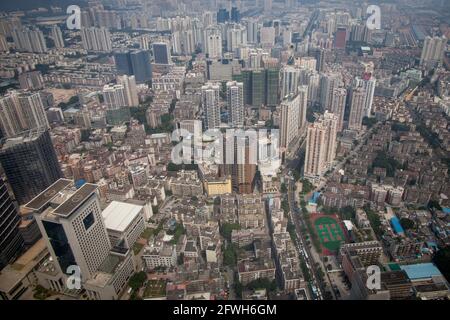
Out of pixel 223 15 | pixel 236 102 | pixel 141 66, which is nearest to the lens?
pixel 236 102

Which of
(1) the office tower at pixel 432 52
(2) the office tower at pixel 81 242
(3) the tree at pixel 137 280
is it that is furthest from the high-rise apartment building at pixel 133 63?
(1) the office tower at pixel 432 52

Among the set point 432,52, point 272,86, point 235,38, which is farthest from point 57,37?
point 432,52

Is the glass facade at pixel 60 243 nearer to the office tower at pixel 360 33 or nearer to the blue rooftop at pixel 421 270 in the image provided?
the blue rooftop at pixel 421 270

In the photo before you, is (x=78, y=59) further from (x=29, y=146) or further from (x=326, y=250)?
(x=326, y=250)

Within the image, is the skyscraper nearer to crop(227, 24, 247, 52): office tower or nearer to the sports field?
the sports field

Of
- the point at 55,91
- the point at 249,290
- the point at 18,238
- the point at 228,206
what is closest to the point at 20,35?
the point at 55,91

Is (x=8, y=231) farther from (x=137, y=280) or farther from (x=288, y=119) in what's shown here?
(x=288, y=119)
